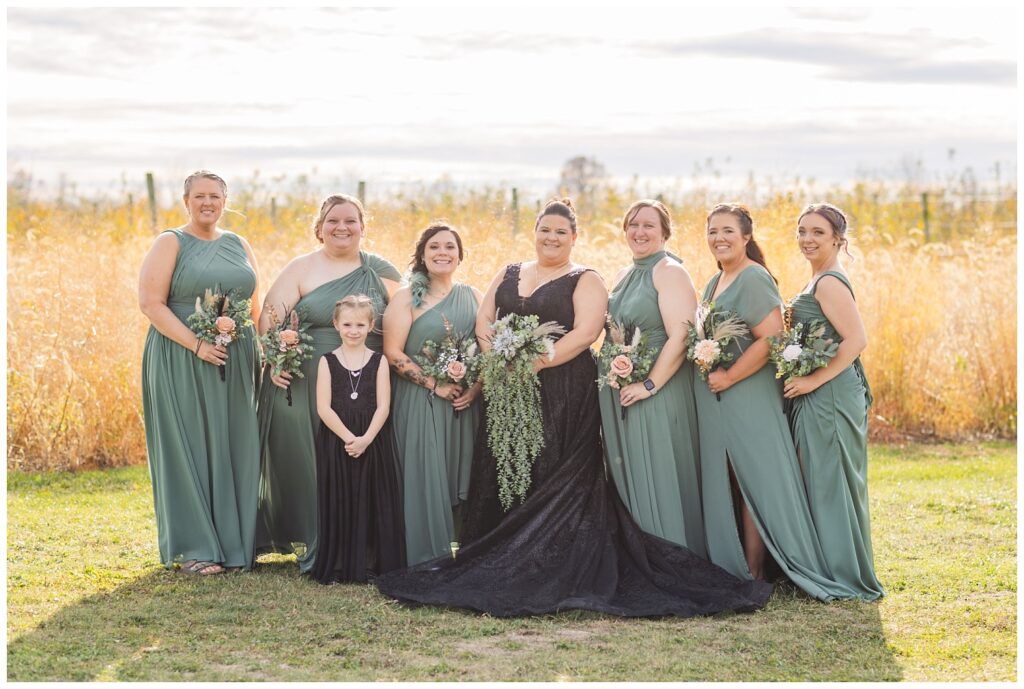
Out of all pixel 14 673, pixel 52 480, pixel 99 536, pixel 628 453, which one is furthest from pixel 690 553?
pixel 52 480

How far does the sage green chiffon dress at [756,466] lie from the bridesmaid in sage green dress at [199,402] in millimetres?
2696

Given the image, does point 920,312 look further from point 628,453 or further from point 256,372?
point 256,372

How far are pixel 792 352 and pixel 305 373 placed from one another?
2812mm

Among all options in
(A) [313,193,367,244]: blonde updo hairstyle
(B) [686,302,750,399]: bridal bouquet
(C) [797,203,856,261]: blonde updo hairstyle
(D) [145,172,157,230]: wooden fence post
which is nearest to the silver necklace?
(A) [313,193,367,244]: blonde updo hairstyle

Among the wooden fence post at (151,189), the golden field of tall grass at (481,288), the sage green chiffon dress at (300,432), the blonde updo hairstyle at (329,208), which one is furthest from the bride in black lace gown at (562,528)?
the wooden fence post at (151,189)

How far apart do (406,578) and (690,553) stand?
154 cm

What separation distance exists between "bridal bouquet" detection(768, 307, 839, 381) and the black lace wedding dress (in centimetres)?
103

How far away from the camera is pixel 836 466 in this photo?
20.8ft

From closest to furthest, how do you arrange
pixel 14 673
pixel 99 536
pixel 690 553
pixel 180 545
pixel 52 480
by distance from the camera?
1. pixel 14 673
2. pixel 690 553
3. pixel 180 545
4. pixel 99 536
5. pixel 52 480

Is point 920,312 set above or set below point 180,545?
above

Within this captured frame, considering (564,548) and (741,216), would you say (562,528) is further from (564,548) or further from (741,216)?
(741,216)

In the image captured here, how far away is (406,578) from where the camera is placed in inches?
249

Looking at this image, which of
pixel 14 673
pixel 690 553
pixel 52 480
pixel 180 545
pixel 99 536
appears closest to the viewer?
pixel 14 673

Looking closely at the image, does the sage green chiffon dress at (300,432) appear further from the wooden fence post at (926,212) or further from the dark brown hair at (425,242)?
the wooden fence post at (926,212)
